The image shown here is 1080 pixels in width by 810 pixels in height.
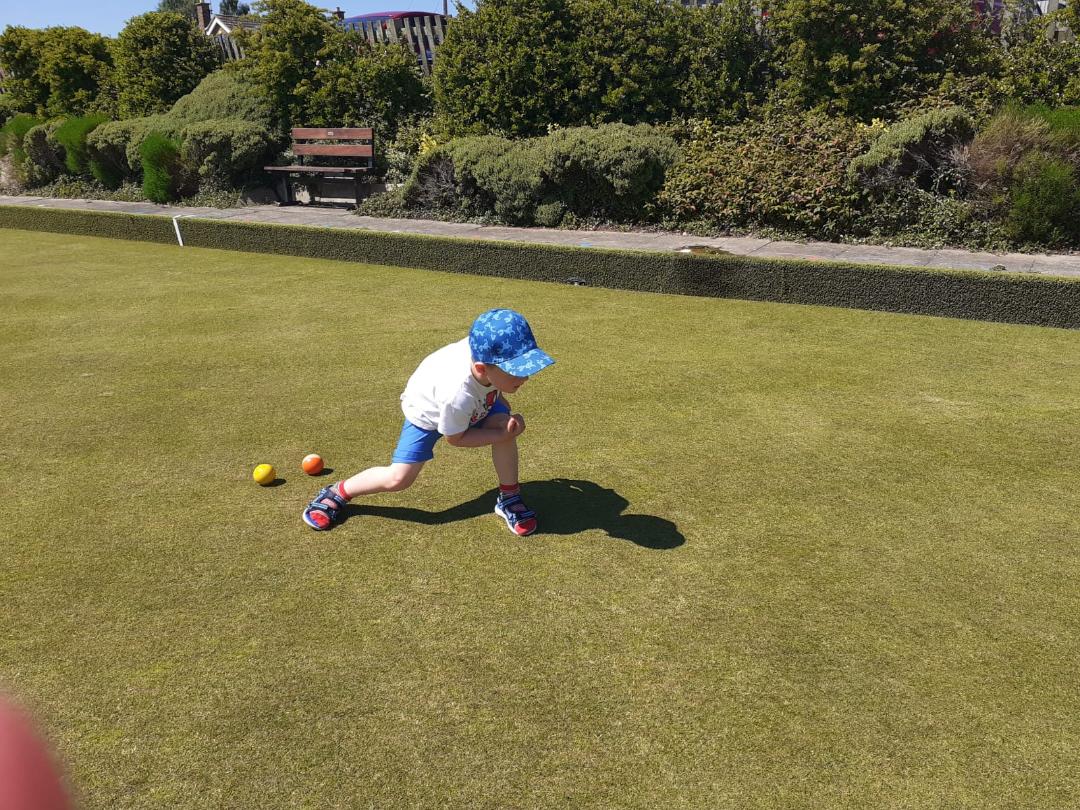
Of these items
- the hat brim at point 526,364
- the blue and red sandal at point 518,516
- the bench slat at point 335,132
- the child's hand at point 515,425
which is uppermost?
the bench slat at point 335,132

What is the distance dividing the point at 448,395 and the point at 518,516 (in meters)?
0.86

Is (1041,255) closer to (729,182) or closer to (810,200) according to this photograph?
(810,200)

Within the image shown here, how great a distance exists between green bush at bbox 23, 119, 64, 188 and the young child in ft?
75.5

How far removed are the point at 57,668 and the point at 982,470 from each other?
5224mm

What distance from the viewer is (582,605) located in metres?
4.03

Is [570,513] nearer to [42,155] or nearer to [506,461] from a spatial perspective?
[506,461]

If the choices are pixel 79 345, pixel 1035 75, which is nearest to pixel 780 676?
pixel 79 345

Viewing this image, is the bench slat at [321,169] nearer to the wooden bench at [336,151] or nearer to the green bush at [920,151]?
the wooden bench at [336,151]

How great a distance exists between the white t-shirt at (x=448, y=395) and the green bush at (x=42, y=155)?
2319cm

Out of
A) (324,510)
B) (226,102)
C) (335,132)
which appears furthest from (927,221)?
(226,102)

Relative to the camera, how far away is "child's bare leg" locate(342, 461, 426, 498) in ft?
15.1

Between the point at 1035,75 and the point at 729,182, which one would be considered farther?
the point at 729,182

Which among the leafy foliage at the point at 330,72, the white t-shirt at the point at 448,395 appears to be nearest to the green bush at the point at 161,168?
the leafy foliage at the point at 330,72

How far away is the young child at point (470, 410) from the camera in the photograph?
4.10 m
